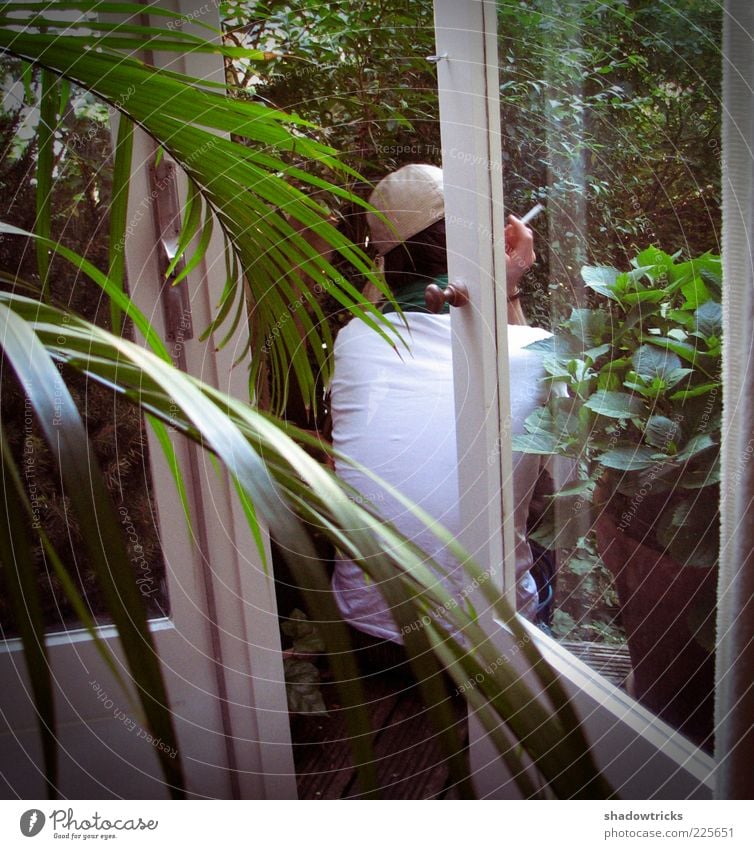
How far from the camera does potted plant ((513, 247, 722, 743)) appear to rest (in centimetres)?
56

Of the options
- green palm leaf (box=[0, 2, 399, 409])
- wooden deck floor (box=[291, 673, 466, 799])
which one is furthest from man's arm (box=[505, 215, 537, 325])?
wooden deck floor (box=[291, 673, 466, 799])

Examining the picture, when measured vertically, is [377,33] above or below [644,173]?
above

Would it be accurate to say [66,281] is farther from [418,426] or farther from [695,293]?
[695,293]

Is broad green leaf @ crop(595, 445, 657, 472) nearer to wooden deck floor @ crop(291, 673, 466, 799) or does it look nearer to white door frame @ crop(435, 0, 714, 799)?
white door frame @ crop(435, 0, 714, 799)

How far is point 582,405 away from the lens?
2.14 ft

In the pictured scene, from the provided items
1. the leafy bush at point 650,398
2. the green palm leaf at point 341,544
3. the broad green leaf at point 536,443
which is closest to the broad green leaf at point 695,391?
the leafy bush at point 650,398

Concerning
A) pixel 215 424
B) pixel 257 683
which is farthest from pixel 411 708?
pixel 215 424

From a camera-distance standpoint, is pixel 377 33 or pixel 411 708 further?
pixel 411 708

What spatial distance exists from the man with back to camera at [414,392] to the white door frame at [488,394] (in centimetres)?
1

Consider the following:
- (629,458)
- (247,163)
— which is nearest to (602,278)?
(629,458)

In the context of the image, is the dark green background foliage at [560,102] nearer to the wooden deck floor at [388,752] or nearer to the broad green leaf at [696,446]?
the broad green leaf at [696,446]

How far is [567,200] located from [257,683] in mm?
531

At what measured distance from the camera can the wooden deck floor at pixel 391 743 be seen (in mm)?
684
